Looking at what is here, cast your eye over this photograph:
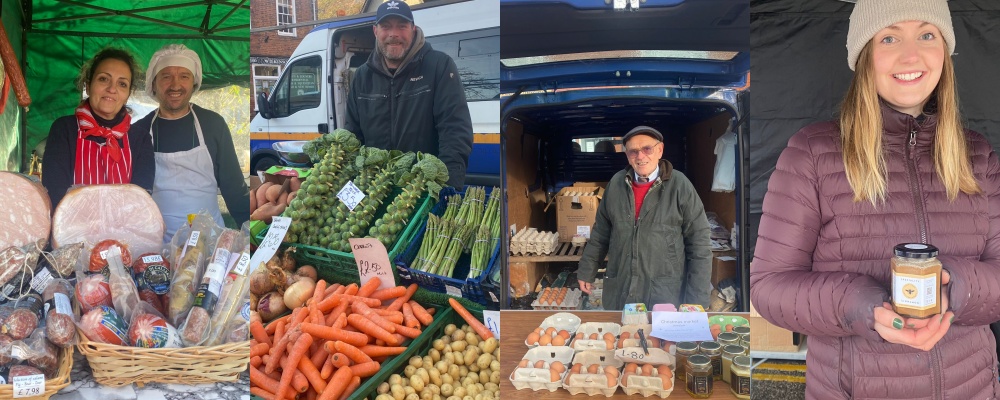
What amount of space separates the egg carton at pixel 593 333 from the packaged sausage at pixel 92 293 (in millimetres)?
1858

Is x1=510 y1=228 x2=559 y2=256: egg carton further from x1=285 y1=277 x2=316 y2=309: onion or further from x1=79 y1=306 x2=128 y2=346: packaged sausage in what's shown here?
x1=79 y1=306 x2=128 y2=346: packaged sausage

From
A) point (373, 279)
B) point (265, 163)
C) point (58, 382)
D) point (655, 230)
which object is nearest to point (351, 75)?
point (265, 163)

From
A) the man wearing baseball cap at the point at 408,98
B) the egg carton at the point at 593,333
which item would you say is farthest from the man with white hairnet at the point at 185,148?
the egg carton at the point at 593,333

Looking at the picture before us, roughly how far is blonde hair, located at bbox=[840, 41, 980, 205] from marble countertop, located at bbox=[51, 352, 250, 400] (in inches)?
92.6

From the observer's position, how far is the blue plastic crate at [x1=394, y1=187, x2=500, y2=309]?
8.25ft

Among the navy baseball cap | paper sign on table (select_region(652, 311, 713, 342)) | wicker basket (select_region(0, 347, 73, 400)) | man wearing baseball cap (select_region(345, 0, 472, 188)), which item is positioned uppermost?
the navy baseball cap

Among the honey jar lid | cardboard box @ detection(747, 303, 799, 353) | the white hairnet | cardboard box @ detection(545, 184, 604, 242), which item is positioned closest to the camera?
the honey jar lid

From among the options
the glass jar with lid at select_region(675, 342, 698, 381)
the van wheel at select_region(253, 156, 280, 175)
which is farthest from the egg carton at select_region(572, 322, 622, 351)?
the van wheel at select_region(253, 156, 280, 175)

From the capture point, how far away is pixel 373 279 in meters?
2.72

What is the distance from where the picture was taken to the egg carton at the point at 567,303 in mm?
2410

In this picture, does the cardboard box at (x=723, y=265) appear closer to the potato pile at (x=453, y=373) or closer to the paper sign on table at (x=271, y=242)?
the potato pile at (x=453, y=373)

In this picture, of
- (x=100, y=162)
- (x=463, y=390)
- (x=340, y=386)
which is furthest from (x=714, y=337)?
(x=100, y=162)

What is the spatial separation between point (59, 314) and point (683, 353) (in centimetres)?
231

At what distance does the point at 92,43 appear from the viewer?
3.06 m
